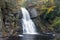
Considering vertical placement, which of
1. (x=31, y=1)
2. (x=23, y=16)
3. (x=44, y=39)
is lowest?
(x=44, y=39)

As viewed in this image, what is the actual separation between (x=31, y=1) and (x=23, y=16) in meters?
3.63

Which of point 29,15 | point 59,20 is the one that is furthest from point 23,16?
point 59,20

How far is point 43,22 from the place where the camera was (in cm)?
3159

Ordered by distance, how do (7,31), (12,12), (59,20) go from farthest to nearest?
(12,12), (7,31), (59,20)

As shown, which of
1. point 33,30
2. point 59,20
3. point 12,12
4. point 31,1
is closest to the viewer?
point 59,20

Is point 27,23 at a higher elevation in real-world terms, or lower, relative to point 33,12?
lower

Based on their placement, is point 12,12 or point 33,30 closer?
point 12,12

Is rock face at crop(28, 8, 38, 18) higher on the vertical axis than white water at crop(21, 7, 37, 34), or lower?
higher

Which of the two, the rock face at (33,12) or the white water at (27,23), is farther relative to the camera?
the rock face at (33,12)

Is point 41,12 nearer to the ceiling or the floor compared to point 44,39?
nearer to the ceiling

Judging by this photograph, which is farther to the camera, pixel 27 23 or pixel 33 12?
pixel 33 12

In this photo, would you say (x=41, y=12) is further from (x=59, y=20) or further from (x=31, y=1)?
(x=59, y=20)

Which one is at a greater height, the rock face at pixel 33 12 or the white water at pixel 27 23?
the rock face at pixel 33 12

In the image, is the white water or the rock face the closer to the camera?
the white water
